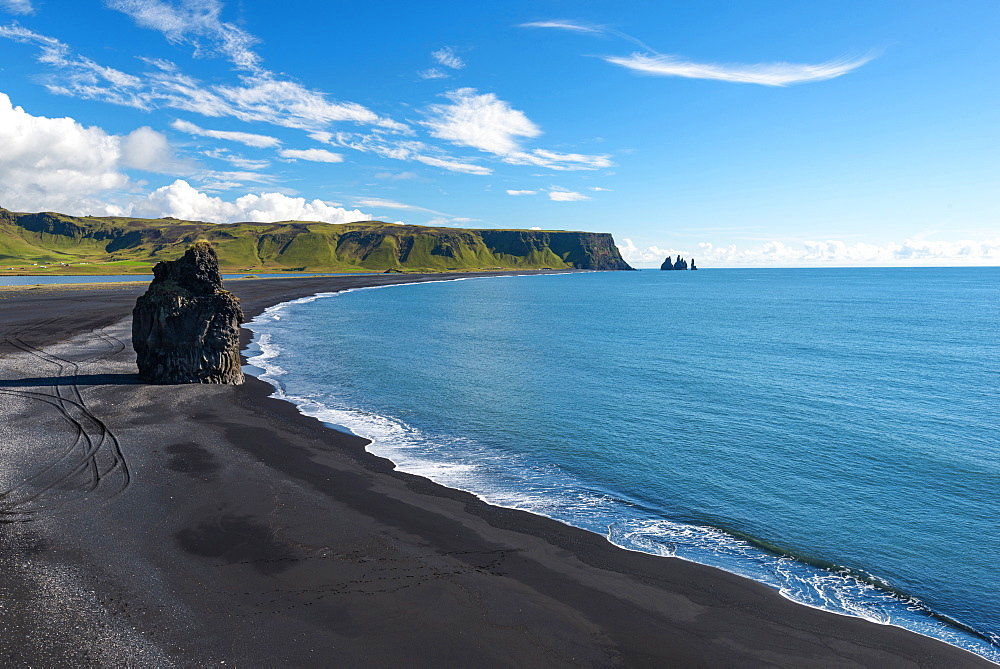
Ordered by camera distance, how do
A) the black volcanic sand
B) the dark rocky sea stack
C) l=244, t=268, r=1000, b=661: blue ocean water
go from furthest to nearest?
the dark rocky sea stack → l=244, t=268, r=1000, b=661: blue ocean water → the black volcanic sand

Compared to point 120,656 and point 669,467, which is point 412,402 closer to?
point 669,467

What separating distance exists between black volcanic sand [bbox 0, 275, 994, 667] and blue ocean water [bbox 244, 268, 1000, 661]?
72.0 inches

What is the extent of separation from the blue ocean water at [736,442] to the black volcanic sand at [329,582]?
183 cm

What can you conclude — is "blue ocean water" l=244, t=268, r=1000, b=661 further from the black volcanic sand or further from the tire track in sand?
the tire track in sand

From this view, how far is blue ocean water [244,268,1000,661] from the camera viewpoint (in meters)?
15.5

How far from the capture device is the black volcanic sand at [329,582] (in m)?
11.0

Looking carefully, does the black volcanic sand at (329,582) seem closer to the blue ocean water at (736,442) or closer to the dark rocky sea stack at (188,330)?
the blue ocean water at (736,442)

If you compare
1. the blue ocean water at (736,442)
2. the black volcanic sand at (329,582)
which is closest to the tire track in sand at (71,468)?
the black volcanic sand at (329,582)

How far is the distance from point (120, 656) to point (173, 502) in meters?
7.87

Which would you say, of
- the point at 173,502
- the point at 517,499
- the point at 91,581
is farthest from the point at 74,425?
the point at 517,499

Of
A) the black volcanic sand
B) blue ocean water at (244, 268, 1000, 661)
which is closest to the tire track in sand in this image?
the black volcanic sand

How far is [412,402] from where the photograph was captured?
33.6 meters

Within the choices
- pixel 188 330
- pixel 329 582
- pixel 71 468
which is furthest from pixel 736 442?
pixel 188 330

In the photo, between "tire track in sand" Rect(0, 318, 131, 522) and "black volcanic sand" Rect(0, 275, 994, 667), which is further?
"tire track in sand" Rect(0, 318, 131, 522)
